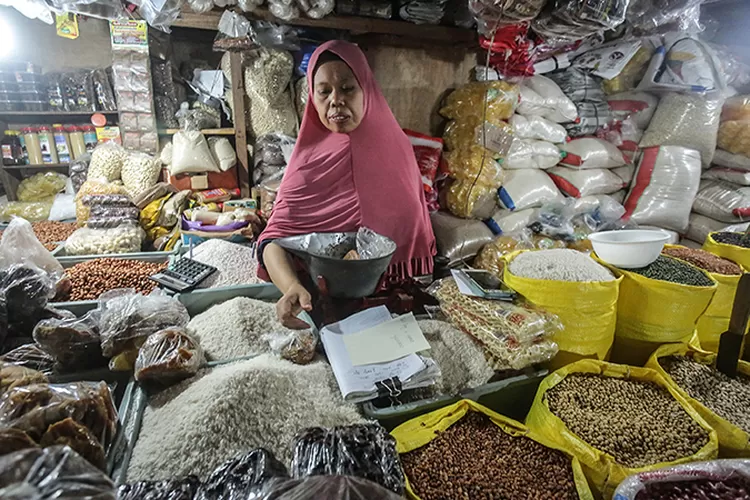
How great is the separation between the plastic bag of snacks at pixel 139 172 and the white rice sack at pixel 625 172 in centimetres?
335

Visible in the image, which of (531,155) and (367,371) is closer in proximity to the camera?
(367,371)

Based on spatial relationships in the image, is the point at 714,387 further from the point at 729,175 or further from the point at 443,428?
the point at 729,175

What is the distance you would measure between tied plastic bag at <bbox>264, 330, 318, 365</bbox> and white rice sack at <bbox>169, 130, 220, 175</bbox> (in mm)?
2002

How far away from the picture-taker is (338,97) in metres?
1.59

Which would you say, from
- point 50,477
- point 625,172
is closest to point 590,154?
point 625,172

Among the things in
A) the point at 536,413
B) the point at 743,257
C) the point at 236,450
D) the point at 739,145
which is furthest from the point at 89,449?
the point at 739,145

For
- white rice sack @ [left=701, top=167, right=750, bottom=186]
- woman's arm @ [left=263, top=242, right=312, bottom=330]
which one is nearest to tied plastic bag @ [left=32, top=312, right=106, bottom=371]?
woman's arm @ [left=263, top=242, right=312, bottom=330]

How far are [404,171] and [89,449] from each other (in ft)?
4.91

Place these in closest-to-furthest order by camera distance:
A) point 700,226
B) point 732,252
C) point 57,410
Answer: point 57,410 → point 732,252 → point 700,226

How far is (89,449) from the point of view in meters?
0.70

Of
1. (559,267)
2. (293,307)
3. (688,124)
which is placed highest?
(688,124)

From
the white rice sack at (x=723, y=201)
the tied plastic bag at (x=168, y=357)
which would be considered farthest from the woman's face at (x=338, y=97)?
the white rice sack at (x=723, y=201)

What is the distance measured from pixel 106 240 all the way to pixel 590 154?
3.09 meters

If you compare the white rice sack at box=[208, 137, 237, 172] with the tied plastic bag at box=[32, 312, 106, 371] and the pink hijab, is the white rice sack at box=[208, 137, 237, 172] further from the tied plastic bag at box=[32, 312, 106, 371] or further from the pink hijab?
the tied plastic bag at box=[32, 312, 106, 371]
